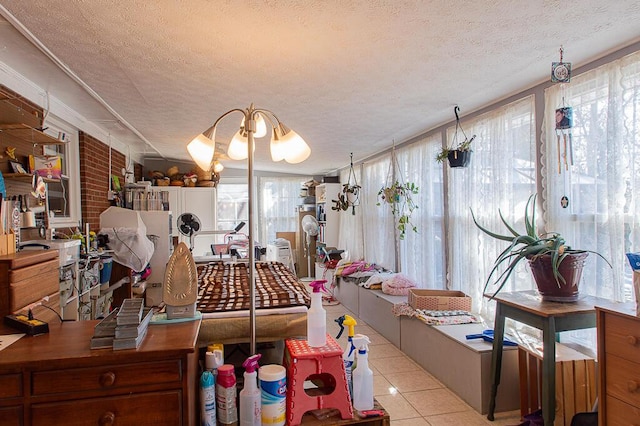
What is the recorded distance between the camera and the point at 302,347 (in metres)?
1.62

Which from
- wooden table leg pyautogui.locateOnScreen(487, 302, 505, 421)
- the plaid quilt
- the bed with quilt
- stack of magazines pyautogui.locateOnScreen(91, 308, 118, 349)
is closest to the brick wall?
the plaid quilt

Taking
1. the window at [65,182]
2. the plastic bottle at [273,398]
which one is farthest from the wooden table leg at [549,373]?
the window at [65,182]

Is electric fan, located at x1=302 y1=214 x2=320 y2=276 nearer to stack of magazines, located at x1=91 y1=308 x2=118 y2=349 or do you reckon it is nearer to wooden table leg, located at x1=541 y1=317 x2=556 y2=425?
wooden table leg, located at x1=541 y1=317 x2=556 y2=425

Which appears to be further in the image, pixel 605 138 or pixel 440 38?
pixel 605 138

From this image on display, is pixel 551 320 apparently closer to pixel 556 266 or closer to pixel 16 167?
pixel 556 266

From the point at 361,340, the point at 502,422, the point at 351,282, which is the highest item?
the point at 361,340

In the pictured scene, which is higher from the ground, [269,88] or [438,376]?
[269,88]

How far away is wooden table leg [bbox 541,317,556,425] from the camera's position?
6.50 ft

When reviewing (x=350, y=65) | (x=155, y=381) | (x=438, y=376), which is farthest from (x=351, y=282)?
(x=155, y=381)

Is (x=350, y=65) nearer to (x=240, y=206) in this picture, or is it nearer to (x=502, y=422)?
(x=502, y=422)

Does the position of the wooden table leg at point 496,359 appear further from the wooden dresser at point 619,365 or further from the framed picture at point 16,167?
the framed picture at point 16,167

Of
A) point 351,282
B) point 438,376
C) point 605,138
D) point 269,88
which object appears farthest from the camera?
point 351,282

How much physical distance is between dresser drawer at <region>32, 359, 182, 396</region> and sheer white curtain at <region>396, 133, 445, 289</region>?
130 inches

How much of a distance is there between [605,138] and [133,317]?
268cm
